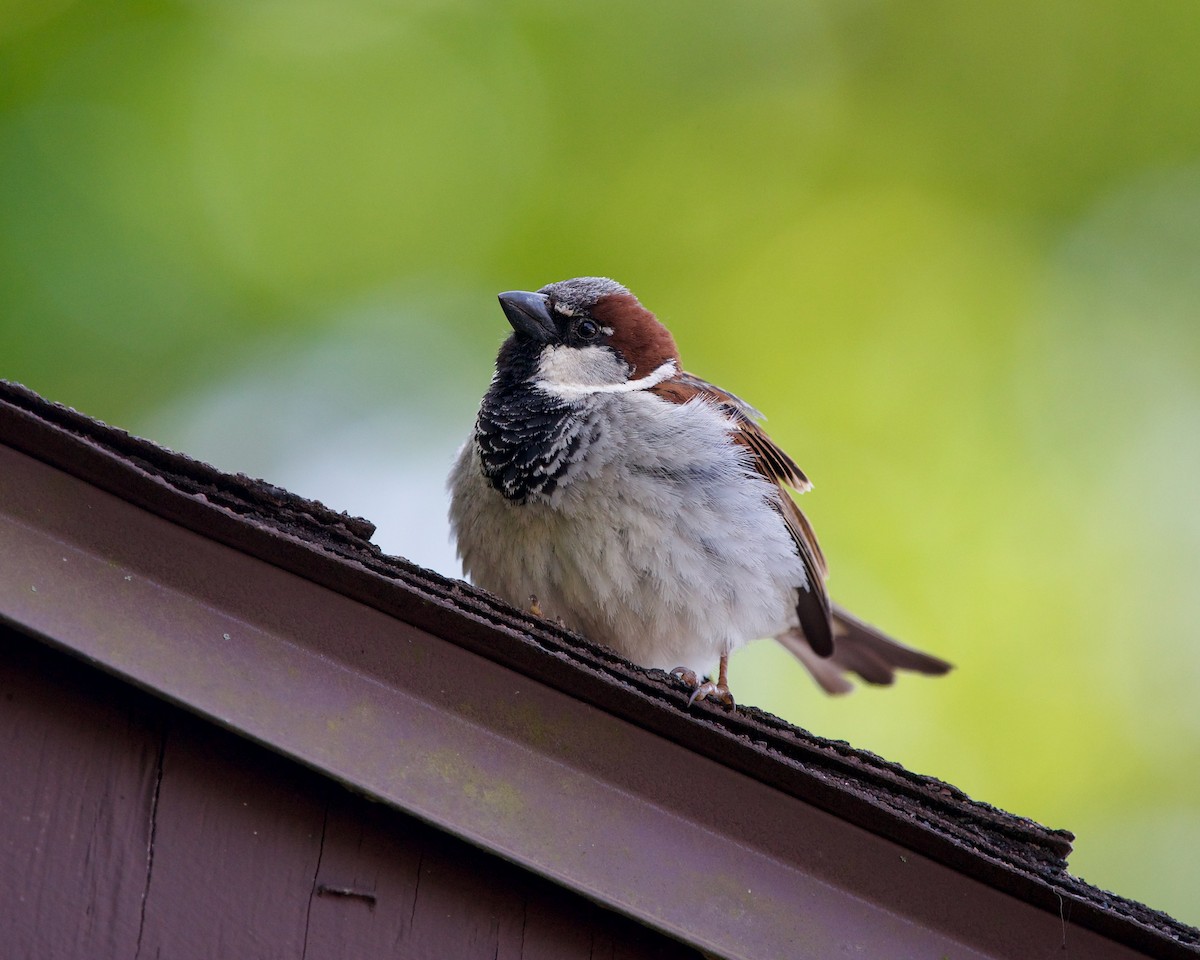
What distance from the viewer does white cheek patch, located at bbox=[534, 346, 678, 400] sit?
307 cm

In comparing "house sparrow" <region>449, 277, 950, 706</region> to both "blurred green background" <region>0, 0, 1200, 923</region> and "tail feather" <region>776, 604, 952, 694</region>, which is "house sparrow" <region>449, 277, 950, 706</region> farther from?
"blurred green background" <region>0, 0, 1200, 923</region>

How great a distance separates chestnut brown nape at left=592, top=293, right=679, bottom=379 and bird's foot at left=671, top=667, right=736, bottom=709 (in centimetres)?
83

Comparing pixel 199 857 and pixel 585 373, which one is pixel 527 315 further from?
pixel 199 857

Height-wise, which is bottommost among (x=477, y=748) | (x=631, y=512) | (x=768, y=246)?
(x=477, y=748)

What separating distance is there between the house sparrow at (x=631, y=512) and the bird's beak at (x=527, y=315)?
11 millimetres

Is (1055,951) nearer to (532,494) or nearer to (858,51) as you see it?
(532,494)

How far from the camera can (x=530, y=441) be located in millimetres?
2818

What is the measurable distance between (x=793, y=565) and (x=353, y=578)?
1605 mm

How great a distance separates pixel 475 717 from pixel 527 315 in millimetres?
1774

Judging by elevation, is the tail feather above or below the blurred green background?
below

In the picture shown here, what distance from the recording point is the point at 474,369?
5379 mm

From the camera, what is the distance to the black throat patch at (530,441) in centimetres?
274

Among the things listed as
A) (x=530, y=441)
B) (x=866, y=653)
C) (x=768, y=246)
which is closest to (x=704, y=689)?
(x=530, y=441)

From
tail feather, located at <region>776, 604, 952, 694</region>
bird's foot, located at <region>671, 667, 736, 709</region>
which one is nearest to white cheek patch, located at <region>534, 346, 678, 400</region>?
bird's foot, located at <region>671, 667, 736, 709</region>
